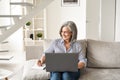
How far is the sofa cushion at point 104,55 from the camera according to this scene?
Result: 308 cm

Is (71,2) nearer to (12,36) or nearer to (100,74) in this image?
(12,36)

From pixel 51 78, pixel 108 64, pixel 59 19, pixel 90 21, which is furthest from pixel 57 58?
pixel 59 19

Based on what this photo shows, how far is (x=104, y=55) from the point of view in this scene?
3104 millimetres

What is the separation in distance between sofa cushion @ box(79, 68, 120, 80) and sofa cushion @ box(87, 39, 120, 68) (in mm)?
128

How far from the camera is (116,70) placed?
9.78 feet

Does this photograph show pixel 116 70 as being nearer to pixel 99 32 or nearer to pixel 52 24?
pixel 99 32

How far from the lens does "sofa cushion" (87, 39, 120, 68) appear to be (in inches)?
121

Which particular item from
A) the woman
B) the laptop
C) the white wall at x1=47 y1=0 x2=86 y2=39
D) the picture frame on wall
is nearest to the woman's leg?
the laptop

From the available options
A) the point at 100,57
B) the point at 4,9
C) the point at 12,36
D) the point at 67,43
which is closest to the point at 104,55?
the point at 100,57

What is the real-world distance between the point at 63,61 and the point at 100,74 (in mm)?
622

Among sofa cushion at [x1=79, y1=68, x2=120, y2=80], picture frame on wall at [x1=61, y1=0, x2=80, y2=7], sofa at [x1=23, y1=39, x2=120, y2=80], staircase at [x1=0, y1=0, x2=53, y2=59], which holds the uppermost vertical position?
picture frame on wall at [x1=61, y1=0, x2=80, y2=7]

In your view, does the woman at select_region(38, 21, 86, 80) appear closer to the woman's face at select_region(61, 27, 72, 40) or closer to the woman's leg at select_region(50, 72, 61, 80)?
the woman's face at select_region(61, 27, 72, 40)

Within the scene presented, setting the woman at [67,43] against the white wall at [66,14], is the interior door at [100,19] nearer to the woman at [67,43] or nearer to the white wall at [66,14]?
the white wall at [66,14]

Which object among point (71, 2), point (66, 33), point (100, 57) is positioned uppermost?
point (71, 2)
